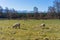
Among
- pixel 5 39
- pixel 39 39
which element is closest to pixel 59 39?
pixel 39 39

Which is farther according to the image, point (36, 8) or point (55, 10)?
point (36, 8)

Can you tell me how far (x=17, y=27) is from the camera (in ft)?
68.9

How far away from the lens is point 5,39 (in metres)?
12.1

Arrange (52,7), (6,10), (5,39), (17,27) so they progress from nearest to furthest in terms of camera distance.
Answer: (5,39), (17,27), (52,7), (6,10)

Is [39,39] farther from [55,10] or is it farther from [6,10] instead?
[6,10]

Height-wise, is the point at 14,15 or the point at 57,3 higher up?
the point at 57,3

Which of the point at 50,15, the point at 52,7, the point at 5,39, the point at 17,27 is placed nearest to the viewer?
the point at 5,39

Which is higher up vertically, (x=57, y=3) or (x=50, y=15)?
(x=57, y=3)

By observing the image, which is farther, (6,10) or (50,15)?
(6,10)

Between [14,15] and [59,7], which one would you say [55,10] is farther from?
[14,15]

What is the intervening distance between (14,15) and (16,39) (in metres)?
52.9

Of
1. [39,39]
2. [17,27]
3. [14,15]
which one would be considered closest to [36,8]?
[14,15]

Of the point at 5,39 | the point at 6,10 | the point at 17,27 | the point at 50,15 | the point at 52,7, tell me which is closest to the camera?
the point at 5,39

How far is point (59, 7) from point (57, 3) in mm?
1626
